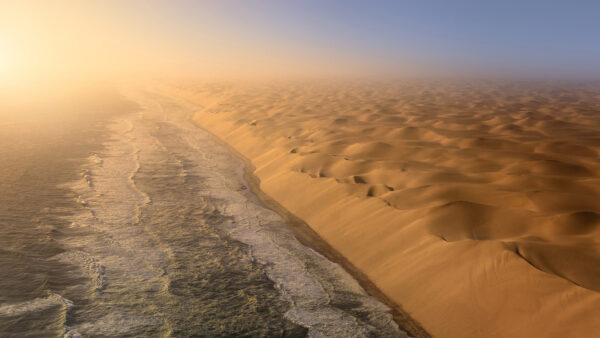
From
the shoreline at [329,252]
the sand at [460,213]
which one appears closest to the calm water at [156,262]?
the shoreline at [329,252]

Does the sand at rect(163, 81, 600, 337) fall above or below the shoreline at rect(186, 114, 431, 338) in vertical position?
above

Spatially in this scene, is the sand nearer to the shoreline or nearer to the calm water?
the shoreline

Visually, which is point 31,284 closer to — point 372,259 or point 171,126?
point 372,259

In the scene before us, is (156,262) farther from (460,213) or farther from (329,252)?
(460,213)

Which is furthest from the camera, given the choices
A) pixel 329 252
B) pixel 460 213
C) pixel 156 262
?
pixel 329 252

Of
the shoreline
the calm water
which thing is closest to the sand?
the shoreline

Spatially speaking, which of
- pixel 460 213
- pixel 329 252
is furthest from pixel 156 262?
pixel 460 213

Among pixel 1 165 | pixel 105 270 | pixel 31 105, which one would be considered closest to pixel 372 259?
pixel 105 270
